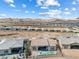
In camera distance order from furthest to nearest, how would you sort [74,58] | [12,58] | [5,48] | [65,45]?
[65,45] < [5,48] < [12,58] < [74,58]

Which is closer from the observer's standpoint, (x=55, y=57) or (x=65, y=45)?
(x=55, y=57)

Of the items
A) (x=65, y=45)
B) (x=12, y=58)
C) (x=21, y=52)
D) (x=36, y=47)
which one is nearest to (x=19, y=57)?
(x=12, y=58)

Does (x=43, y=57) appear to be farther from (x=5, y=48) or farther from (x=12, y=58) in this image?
(x=5, y=48)

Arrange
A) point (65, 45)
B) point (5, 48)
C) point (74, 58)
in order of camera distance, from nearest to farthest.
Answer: point (74, 58), point (5, 48), point (65, 45)

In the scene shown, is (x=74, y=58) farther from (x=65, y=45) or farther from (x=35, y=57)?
(x=65, y=45)

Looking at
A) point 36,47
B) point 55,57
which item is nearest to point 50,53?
point 55,57

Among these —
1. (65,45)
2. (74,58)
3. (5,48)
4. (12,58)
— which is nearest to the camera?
(74,58)

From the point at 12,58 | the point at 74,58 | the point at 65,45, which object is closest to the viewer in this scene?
the point at 74,58

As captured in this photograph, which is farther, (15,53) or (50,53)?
(15,53)
